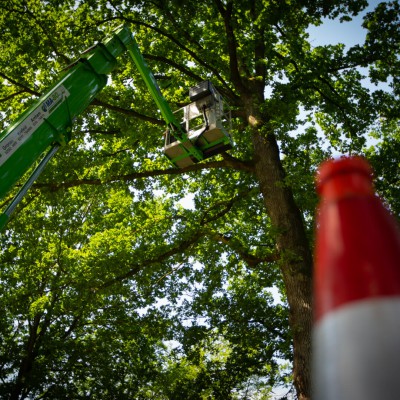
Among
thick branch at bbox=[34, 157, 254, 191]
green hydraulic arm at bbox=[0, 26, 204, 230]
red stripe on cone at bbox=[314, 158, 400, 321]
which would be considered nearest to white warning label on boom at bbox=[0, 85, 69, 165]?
green hydraulic arm at bbox=[0, 26, 204, 230]

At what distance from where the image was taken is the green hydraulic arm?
476 cm

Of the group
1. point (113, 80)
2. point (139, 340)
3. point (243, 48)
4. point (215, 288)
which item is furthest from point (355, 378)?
point (139, 340)

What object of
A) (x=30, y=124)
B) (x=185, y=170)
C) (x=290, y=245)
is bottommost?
(x=30, y=124)

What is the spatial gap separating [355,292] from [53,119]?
569 centimetres

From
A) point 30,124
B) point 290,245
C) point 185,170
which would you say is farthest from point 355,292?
point 185,170

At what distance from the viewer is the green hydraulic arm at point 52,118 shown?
4762mm

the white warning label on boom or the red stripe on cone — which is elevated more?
the white warning label on boom

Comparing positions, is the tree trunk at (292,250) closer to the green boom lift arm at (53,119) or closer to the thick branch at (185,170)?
the thick branch at (185,170)

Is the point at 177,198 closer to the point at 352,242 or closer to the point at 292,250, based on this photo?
the point at 292,250

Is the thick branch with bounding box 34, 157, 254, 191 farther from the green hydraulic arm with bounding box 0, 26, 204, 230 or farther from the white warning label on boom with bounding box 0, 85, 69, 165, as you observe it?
the white warning label on boom with bounding box 0, 85, 69, 165

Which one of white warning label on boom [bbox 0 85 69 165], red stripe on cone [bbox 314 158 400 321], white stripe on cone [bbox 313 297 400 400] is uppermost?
white warning label on boom [bbox 0 85 69 165]

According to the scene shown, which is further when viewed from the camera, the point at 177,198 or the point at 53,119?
the point at 177,198

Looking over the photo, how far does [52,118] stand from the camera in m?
5.58

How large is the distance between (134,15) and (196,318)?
11461mm
